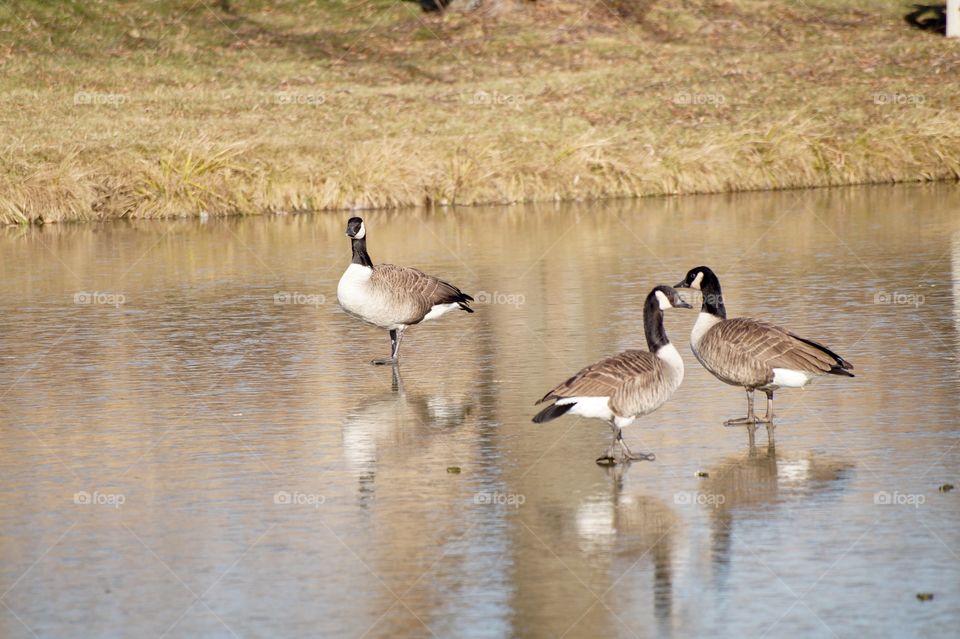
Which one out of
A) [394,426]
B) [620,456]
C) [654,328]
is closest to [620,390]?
[620,456]

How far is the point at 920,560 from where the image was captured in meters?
8.30

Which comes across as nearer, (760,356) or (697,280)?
(760,356)

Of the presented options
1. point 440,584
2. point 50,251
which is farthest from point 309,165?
point 440,584

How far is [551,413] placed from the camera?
9.94 metres

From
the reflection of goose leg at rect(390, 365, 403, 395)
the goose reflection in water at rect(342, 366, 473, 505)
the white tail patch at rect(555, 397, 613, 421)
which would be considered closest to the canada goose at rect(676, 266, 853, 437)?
the white tail patch at rect(555, 397, 613, 421)

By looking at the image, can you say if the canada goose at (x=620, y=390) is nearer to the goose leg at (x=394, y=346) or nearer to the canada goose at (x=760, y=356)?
the canada goose at (x=760, y=356)

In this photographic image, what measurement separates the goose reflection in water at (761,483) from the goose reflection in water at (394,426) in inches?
91.8

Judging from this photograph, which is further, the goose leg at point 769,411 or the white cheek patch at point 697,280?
the white cheek patch at point 697,280

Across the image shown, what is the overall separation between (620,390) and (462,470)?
1.33m

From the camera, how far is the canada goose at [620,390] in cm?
1017

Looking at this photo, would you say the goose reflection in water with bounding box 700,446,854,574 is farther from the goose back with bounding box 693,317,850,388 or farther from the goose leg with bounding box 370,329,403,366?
the goose leg with bounding box 370,329,403,366

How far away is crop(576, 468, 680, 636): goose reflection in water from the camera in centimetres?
813

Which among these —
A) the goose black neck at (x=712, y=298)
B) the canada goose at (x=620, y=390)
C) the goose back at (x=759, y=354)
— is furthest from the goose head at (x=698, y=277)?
the canada goose at (x=620, y=390)

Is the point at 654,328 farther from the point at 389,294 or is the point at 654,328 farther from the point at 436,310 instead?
the point at 436,310
